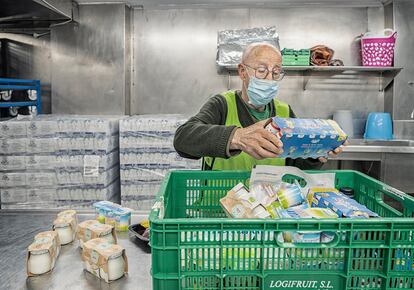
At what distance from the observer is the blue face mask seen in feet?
5.83

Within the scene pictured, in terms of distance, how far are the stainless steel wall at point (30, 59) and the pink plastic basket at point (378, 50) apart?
3.41m

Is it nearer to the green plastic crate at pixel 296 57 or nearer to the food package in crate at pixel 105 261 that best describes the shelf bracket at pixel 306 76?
the green plastic crate at pixel 296 57

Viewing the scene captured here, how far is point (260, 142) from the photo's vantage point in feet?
3.56

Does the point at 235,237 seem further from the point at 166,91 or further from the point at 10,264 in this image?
the point at 166,91

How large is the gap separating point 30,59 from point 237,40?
7.74 ft

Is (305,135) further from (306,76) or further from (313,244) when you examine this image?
(306,76)

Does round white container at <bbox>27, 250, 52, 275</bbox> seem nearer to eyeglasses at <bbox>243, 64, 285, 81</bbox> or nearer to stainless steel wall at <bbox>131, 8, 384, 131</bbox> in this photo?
eyeglasses at <bbox>243, 64, 285, 81</bbox>

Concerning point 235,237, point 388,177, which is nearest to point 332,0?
point 388,177

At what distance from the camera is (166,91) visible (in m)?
4.25

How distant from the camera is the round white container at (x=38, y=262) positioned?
1.22 meters

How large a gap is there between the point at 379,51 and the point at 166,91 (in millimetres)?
2236

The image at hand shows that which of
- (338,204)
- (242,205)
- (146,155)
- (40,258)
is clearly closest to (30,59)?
(146,155)

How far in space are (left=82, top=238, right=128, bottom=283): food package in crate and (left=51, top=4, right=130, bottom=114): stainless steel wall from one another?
301cm

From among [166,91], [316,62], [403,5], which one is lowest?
[166,91]
